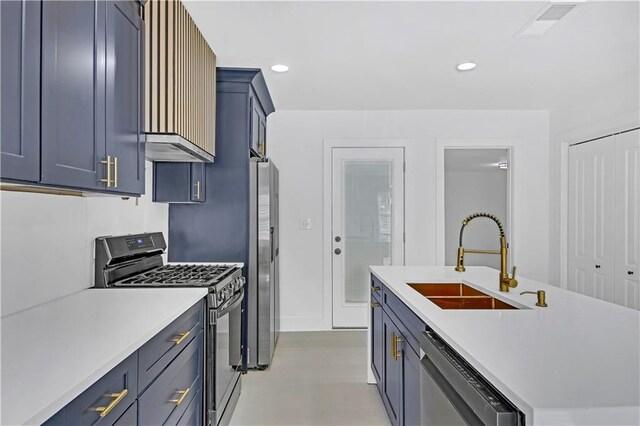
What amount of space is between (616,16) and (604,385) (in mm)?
2435

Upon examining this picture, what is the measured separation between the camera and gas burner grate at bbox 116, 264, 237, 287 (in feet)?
7.26

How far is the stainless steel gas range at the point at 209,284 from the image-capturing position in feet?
7.00

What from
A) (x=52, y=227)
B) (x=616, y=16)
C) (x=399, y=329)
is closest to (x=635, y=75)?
(x=616, y=16)

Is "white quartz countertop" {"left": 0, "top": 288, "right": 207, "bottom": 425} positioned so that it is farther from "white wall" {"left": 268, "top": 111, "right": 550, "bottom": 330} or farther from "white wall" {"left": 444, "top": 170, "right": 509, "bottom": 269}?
"white wall" {"left": 444, "top": 170, "right": 509, "bottom": 269}

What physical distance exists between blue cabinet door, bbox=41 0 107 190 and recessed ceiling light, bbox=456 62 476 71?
2.54 metres

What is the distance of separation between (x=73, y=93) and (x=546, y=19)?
2491mm

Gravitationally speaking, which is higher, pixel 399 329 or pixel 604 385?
pixel 604 385

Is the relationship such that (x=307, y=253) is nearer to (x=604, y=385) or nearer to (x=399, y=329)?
(x=399, y=329)

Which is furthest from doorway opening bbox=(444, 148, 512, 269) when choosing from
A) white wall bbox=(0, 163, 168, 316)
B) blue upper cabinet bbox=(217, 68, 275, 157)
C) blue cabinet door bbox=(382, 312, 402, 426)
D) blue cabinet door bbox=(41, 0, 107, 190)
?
blue cabinet door bbox=(41, 0, 107, 190)

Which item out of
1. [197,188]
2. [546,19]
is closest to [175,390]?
[197,188]

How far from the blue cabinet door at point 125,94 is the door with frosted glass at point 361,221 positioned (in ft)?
9.07

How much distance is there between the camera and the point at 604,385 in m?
0.91

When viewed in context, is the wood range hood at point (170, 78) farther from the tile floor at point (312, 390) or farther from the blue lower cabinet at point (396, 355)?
the tile floor at point (312, 390)

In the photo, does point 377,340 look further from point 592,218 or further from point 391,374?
point 592,218
